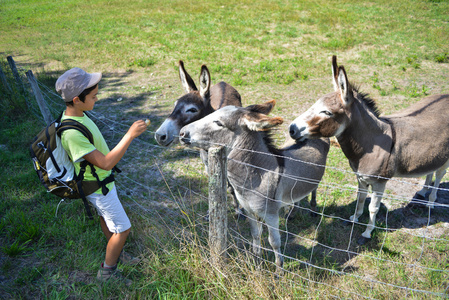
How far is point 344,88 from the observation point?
11.5ft

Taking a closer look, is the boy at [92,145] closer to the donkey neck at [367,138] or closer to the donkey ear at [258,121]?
the donkey ear at [258,121]

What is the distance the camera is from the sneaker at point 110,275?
10.6 ft

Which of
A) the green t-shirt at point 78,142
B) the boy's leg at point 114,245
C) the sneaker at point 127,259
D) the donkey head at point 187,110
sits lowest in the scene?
the sneaker at point 127,259

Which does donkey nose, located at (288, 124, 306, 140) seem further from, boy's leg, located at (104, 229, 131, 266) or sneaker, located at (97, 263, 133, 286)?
sneaker, located at (97, 263, 133, 286)

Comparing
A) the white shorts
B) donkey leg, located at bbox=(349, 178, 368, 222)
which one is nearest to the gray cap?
the white shorts

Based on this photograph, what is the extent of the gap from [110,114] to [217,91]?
3.78 m

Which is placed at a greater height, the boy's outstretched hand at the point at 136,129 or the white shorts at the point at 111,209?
the boy's outstretched hand at the point at 136,129

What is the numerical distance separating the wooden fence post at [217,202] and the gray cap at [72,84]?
1337 mm

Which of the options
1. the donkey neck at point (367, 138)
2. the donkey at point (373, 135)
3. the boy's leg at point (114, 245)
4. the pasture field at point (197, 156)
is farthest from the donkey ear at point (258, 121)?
the boy's leg at point (114, 245)

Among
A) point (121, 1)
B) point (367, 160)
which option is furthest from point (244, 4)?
point (367, 160)

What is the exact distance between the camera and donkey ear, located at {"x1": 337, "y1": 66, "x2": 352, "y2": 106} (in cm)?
342

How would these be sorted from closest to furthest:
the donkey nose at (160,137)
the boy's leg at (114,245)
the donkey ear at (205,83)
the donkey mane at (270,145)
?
1. the boy's leg at (114,245)
2. the donkey mane at (270,145)
3. the donkey nose at (160,137)
4. the donkey ear at (205,83)

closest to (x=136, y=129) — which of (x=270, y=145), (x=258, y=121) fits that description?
(x=258, y=121)

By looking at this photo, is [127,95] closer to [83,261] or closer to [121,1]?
[83,261]
